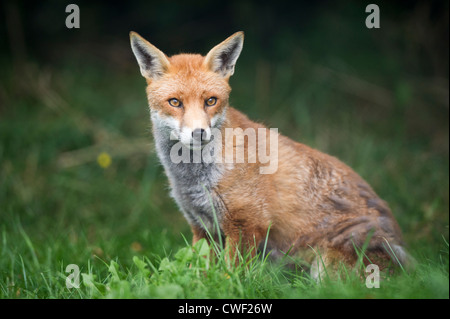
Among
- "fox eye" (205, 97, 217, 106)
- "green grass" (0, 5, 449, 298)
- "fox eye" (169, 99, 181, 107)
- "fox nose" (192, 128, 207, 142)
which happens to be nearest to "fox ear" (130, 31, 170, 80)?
"fox eye" (169, 99, 181, 107)

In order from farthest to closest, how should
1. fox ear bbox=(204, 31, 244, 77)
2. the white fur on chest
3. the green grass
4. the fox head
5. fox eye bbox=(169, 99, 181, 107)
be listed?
the green grass → the white fur on chest → fox ear bbox=(204, 31, 244, 77) → fox eye bbox=(169, 99, 181, 107) → the fox head

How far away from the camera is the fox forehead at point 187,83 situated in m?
3.85

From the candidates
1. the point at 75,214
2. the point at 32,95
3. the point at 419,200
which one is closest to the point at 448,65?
the point at 419,200

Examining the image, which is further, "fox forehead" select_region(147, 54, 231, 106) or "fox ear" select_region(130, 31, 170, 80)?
"fox ear" select_region(130, 31, 170, 80)

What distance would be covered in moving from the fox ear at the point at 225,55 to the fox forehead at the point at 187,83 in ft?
0.22

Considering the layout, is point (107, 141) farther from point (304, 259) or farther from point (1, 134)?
point (304, 259)

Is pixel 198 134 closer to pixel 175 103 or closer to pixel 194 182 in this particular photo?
pixel 175 103

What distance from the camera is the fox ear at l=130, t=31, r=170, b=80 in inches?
156

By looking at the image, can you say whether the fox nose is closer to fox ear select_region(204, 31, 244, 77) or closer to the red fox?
the red fox

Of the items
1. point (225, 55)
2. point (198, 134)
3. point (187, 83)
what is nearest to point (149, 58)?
point (187, 83)

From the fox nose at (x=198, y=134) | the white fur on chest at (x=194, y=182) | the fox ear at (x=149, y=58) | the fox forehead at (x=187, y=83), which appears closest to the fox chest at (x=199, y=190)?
the white fur on chest at (x=194, y=182)

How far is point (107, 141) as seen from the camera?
7.52 m

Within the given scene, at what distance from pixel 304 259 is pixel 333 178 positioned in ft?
2.73

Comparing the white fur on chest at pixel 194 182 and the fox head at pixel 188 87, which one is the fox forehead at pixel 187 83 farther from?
the white fur on chest at pixel 194 182
